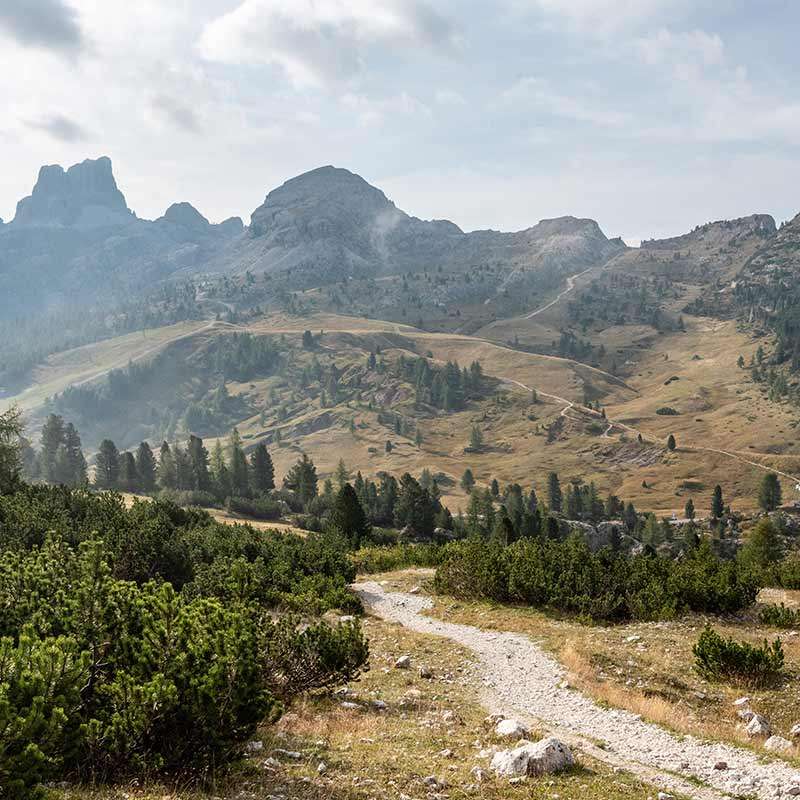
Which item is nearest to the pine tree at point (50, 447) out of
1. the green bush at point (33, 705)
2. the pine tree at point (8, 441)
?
the pine tree at point (8, 441)

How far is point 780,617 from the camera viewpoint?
24.1 meters

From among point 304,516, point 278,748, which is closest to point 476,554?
point 278,748

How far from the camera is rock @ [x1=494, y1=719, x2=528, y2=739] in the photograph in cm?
1324

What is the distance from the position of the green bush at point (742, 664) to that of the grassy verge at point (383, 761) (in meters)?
6.86

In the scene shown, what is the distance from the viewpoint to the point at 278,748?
1200 centimetres

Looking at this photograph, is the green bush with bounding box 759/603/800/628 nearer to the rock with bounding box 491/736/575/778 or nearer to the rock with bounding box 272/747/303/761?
the rock with bounding box 491/736/575/778

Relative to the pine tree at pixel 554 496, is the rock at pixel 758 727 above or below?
above

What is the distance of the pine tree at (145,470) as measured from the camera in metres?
122

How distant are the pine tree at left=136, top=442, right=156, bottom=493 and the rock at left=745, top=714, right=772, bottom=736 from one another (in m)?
119

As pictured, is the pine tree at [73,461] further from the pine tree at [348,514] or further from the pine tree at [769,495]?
the pine tree at [769,495]

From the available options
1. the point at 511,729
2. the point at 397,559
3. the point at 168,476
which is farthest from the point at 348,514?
the point at 168,476

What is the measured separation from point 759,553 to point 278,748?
69.6m

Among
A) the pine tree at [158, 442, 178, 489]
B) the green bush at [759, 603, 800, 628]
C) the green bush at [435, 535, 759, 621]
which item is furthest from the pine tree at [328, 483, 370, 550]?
the pine tree at [158, 442, 178, 489]

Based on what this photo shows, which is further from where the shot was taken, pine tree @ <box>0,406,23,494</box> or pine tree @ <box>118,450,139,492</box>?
pine tree @ <box>118,450,139,492</box>
